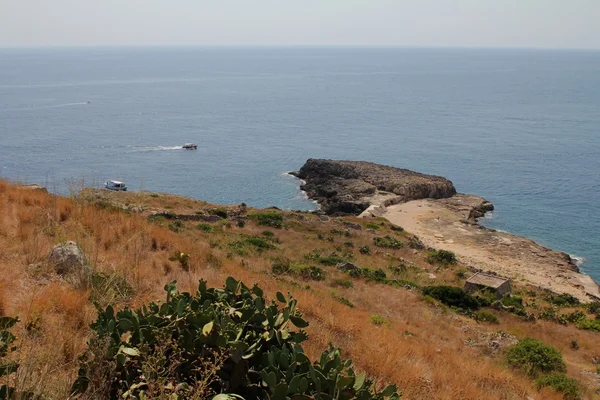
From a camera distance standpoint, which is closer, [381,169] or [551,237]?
[551,237]

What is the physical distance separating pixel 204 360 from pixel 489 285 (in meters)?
26.6

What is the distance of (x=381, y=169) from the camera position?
249ft

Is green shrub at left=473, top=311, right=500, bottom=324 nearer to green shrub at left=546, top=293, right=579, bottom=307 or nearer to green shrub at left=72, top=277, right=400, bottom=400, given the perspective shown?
green shrub at left=546, top=293, right=579, bottom=307

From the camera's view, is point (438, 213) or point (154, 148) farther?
point (154, 148)

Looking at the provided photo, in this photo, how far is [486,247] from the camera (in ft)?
163

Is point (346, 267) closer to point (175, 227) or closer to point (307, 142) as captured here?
point (175, 227)

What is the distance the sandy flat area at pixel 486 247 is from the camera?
41.6 m

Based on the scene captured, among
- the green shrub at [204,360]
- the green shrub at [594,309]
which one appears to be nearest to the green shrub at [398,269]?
the green shrub at [594,309]

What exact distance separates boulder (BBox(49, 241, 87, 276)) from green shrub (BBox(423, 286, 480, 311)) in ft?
62.3

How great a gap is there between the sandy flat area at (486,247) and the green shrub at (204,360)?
127ft

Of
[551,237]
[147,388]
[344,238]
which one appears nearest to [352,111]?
[551,237]

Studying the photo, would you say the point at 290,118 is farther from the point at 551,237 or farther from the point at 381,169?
the point at 551,237

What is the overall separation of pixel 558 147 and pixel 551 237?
4285cm

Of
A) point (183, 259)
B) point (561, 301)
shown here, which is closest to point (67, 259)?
point (183, 259)
